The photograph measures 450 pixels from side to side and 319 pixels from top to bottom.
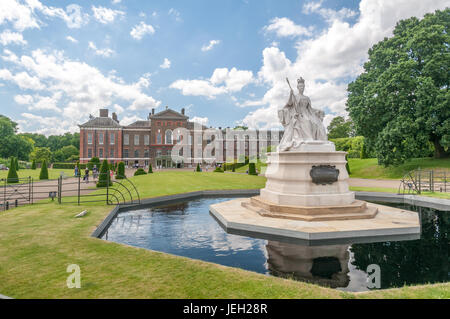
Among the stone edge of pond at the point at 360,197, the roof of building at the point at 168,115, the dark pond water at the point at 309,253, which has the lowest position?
the dark pond water at the point at 309,253

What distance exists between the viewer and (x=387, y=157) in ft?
81.9

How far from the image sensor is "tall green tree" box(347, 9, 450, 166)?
22.7 meters

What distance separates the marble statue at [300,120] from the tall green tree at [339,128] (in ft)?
189

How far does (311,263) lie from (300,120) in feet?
20.9

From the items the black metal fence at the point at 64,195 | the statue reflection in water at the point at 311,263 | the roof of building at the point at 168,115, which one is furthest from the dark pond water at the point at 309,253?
the roof of building at the point at 168,115

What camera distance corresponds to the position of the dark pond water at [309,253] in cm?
461

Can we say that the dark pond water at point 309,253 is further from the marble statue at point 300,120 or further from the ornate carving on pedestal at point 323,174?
the marble statue at point 300,120

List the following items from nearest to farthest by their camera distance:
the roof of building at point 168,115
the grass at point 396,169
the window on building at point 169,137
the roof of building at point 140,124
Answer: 1. the grass at point 396,169
2. the roof of building at point 168,115
3. the window on building at point 169,137
4. the roof of building at point 140,124

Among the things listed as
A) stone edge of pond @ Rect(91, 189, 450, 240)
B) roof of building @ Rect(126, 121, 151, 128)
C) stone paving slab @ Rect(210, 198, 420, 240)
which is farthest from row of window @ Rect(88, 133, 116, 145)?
stone paving slab @ Rect(210, 198, 420, 240)

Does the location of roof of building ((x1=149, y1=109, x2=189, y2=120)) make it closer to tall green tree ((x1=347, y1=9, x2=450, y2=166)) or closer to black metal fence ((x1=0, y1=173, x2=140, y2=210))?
black metal fence ((x1=0, y1=173, x2=140, y2=210))

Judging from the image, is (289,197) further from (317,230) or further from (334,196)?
(317,230)

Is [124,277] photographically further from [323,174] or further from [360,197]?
[360,197]

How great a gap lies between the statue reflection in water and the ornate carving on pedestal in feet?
9.45

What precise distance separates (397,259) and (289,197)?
3715mm
